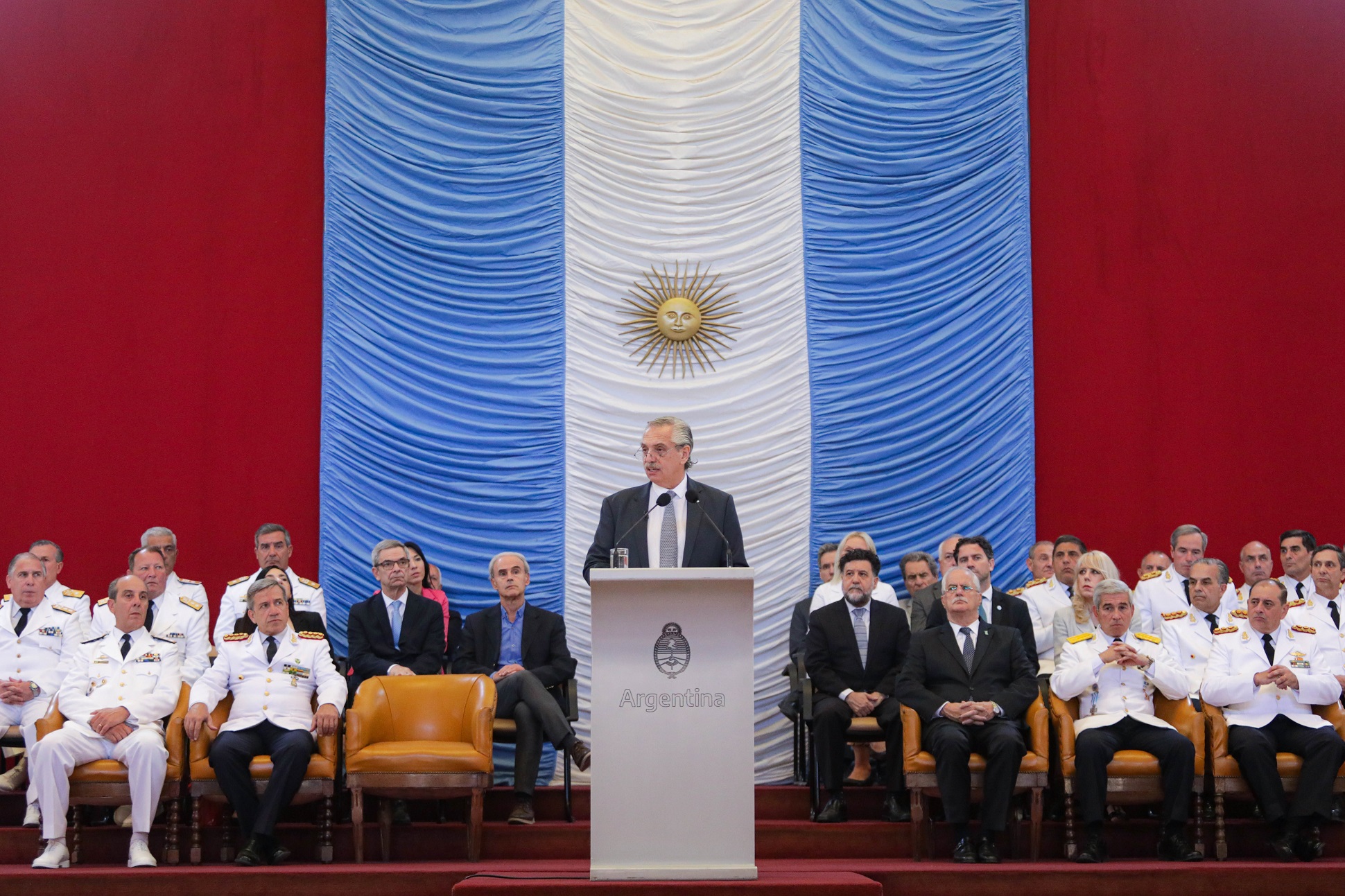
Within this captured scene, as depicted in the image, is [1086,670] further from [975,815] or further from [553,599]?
[553,599]

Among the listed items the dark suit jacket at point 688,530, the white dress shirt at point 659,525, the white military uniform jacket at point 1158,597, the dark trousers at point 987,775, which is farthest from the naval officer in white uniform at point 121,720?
the white military uniform jacket at point 1158,597

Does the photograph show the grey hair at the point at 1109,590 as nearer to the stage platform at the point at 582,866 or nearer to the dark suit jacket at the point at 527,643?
the stage platform at the point at 582,866

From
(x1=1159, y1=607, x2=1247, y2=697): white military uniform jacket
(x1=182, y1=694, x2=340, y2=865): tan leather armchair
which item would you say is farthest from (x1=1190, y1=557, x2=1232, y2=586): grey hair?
(x1=182, y1=694, x2=340, y2=865): tan leather armchair

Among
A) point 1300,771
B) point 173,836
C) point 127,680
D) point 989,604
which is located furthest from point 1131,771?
point 127,680

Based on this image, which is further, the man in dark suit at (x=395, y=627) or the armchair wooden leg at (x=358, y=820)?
the man in dark suit at (x=395, y=627)

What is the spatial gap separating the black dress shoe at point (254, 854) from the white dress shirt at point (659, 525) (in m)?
1.94

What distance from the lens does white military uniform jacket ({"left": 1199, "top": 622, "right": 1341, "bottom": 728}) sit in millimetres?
5391

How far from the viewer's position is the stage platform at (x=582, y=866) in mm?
4691

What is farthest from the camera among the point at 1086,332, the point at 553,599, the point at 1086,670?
the point at 1086,332

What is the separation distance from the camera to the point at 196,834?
204 inches

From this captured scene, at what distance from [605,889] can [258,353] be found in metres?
4.54

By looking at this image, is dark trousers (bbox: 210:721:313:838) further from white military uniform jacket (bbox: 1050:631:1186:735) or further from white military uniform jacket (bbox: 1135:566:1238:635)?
white military uniform jacket (bbox: 1135:566:1238:635)

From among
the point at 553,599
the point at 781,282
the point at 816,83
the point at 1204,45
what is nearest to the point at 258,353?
the point at 553,599

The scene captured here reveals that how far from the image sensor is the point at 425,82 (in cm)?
748
